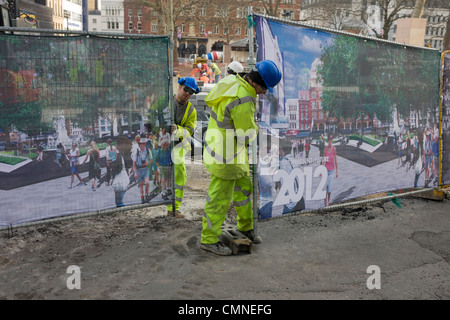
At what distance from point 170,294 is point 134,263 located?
2.54 feet

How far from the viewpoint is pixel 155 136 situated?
17.0 ft

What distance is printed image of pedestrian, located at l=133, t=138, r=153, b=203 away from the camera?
5.04 metres

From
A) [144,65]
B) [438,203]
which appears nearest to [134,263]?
[144,65]

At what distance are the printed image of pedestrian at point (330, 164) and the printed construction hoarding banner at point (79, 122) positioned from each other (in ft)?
6.61

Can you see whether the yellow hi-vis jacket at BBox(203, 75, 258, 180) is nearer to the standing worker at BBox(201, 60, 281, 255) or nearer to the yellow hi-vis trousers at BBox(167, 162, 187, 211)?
the standing worker at BBox(201, 60, 281, 255)

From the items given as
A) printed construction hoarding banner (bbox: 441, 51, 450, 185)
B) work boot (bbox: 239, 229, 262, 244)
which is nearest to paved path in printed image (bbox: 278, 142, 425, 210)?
printed construction hoarding banner (bbox: 441, 51, 450, 185)

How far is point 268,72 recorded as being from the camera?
4.26 meters

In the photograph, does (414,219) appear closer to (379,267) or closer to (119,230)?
(379,267)

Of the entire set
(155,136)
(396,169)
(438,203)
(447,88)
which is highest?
(447,88)

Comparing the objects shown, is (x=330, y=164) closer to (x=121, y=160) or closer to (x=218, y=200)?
(x=218, y=200)

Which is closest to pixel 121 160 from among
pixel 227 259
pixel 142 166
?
pixel 142 166

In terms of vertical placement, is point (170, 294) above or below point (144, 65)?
below

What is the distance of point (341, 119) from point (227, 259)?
7.96 feet

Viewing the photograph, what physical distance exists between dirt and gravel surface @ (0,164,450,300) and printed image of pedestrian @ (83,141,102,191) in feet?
2.26
